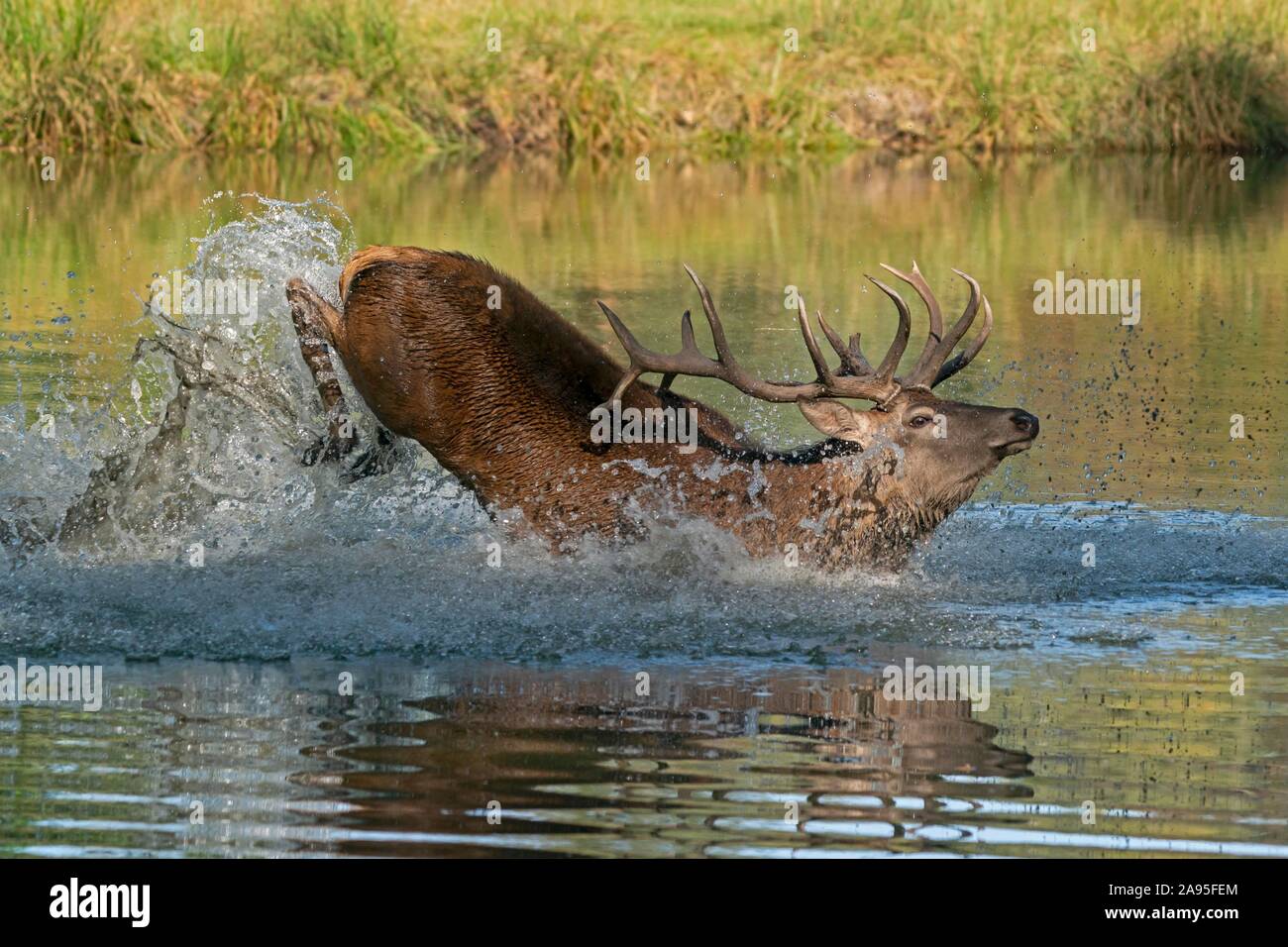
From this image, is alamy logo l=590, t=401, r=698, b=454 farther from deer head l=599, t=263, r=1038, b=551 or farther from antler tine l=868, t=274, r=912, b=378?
antler tine l=868, t=274, r=912, b=378

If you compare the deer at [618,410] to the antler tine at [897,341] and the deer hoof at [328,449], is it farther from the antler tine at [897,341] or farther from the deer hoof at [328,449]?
the deer hoof at [328,449]

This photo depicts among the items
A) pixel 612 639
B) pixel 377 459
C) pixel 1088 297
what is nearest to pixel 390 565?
pixel 377 459

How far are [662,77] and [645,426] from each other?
20.1 metres

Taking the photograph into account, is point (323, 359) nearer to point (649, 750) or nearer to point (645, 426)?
point (645, 426)

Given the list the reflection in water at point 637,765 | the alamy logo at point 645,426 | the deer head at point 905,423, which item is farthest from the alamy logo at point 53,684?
the deer head at point 905,423

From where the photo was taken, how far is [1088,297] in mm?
19141

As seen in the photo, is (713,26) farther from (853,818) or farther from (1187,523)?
(853,818)

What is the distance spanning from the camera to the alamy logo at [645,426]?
9.73 meters

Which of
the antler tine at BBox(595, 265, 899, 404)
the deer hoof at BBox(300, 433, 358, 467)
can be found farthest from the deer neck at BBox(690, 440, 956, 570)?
the deer hoof at BBox(300, 433, 358, 467)

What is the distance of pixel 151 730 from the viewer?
7688 millimetres

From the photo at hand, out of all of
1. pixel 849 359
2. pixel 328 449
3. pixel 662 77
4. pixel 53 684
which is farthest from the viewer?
pixel 662 77
